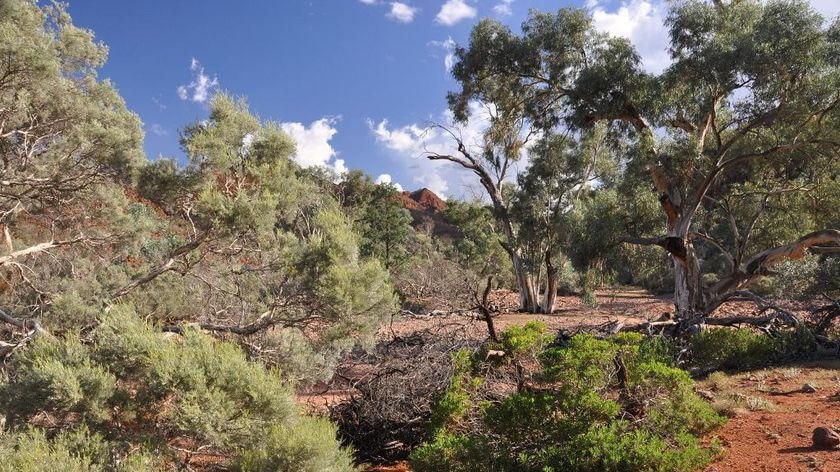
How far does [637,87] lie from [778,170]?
4099 millimetres

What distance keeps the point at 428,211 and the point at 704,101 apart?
50.2m

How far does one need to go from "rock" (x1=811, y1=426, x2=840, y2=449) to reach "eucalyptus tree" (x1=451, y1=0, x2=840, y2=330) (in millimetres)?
4690

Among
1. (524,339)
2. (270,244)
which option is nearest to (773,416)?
(524,339)

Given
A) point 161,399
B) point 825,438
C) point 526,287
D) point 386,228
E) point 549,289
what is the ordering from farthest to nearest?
point 386,228
point 526,287
point 549,289
point 161,399
point 825,438

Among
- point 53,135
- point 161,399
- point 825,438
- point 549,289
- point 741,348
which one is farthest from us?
point 549,289

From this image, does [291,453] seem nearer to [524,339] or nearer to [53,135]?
[524,339]

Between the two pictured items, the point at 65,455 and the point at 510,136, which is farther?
the point at 510,136

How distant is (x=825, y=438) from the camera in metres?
4.20

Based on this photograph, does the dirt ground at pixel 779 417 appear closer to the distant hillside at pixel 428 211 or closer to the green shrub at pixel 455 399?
the green shrub at pixel 455 399

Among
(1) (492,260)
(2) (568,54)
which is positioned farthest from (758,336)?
(1) (492,260)

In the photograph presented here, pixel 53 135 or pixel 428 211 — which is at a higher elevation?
pixel 428 211

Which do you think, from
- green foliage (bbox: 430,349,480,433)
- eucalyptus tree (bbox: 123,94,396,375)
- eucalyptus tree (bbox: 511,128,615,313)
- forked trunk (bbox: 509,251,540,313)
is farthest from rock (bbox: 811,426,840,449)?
forked trunk (bbox: 509,251,540,313)

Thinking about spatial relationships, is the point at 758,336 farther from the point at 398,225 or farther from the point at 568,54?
the point at 398,225

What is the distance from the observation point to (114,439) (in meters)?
4.36
